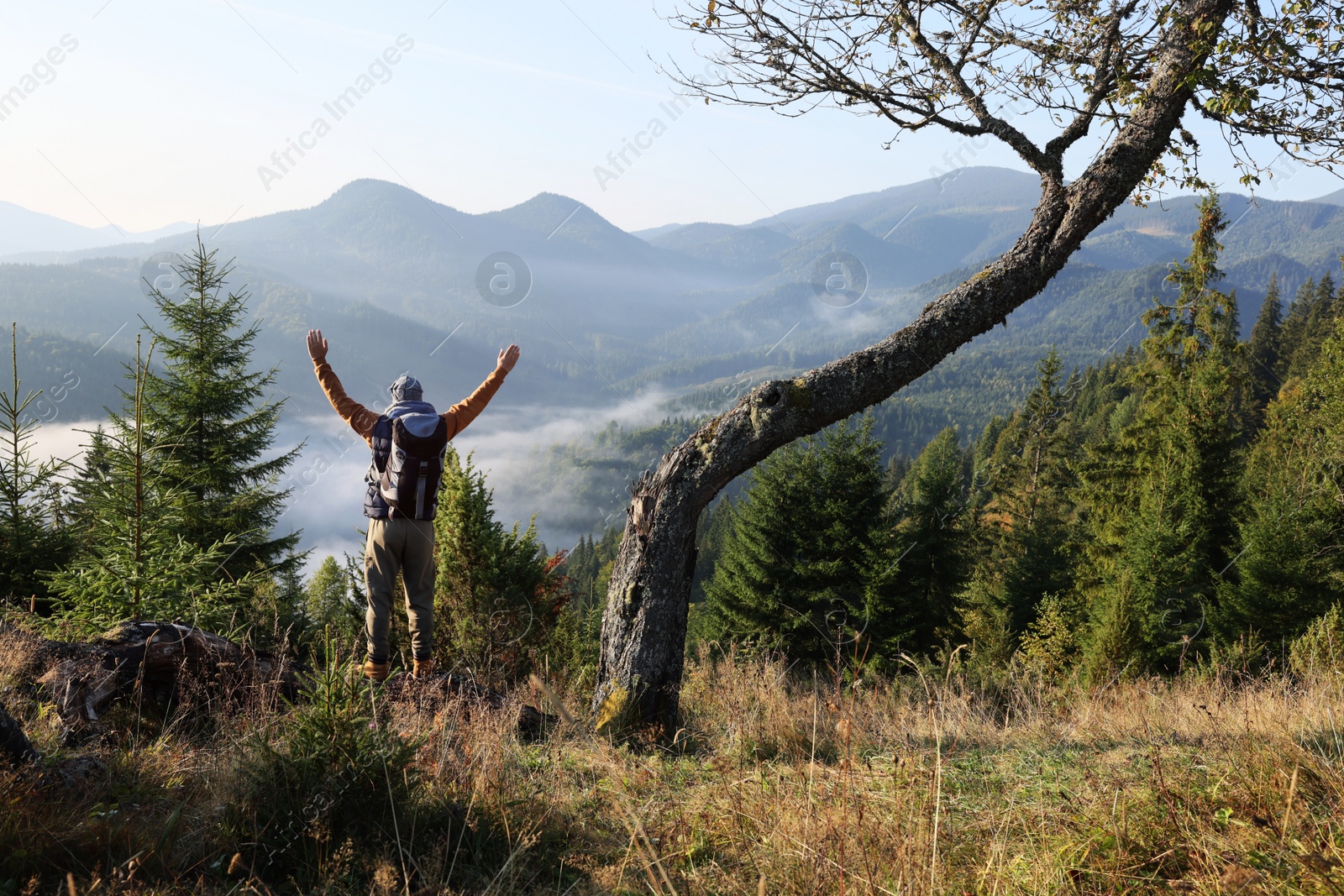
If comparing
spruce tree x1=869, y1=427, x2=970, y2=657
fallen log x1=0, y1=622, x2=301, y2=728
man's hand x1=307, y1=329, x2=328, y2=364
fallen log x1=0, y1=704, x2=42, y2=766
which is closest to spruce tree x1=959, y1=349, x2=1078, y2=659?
spruce tree x1=869, y1=427, x2=970, y2=657

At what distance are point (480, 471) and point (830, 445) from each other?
60.3 feet

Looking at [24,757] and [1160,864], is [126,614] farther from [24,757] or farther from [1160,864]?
[1160,864]

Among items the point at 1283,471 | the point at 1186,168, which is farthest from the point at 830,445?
the point at 1186,168

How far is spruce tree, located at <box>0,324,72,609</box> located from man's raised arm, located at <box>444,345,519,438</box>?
16.4 ft

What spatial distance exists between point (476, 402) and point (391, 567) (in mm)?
1442

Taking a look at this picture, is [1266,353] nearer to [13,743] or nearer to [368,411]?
[368,411]

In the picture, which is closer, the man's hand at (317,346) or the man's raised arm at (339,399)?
the man's raised arm at (339,399)

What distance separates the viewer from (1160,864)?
7.84 ft

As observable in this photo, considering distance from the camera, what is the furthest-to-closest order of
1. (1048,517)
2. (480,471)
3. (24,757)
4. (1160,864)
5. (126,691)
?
(1048,517) < (480,471) < (126,691) < (24,757) < (1160,864)

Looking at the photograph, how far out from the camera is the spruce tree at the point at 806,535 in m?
28.3

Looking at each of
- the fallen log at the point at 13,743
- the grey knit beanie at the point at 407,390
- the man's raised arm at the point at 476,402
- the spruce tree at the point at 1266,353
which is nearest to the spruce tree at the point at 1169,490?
the man's raised arm at the point at 476,402

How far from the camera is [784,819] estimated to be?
2871 millimetres

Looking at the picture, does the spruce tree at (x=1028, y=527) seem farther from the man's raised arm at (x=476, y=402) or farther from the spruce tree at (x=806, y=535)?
the man's raised arm at (x=476, y=402)

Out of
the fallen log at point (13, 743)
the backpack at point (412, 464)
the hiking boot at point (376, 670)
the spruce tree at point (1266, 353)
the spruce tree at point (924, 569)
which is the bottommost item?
the spruce tree at point (924, 569)
